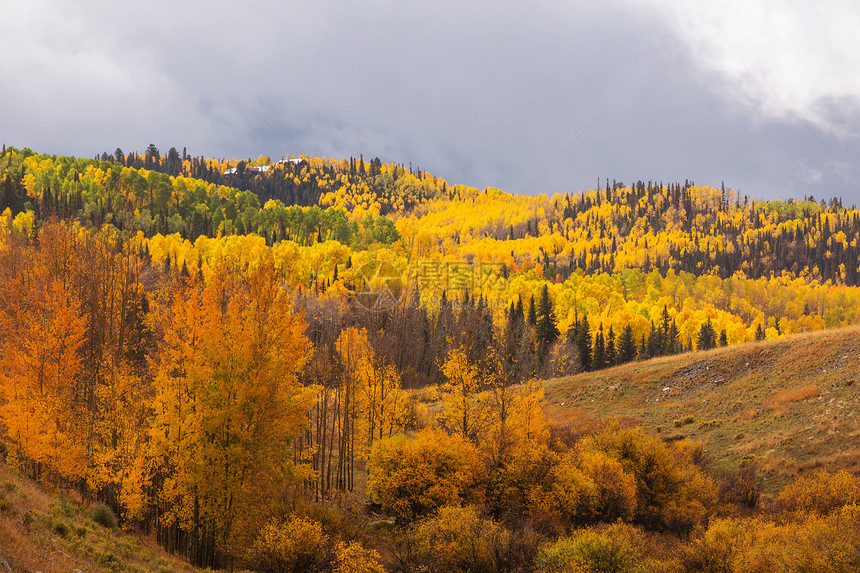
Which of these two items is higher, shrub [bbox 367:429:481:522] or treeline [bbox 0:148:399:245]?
treeline [bbox 0:148:399:245]

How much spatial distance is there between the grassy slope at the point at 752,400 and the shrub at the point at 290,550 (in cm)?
2687

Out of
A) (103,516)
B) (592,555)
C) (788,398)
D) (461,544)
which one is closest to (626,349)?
(788,398)

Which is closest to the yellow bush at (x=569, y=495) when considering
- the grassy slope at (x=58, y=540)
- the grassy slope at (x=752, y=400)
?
the grassy slope at (x=752, y=400)

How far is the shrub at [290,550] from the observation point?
23234mm

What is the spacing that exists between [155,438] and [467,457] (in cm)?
1778

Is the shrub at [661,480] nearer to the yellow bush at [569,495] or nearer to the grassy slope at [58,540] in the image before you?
the yellow bush at [569,495]

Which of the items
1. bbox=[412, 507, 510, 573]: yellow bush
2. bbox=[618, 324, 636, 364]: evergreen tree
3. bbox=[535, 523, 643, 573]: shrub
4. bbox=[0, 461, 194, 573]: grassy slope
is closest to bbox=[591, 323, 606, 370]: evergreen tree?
bbox=[618, 324, 636, 364]: evergreen tree

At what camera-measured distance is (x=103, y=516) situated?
78.6 ft

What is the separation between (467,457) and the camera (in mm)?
32938

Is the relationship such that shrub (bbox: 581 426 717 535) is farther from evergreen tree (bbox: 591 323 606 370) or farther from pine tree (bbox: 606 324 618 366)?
pine tree (bbox: 606 324 618 366)

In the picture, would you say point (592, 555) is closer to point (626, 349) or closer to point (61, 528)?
point (61, 528)

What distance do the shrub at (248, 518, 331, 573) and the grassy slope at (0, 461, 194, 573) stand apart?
2.93 metres

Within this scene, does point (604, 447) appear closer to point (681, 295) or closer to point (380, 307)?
point (380, 307)

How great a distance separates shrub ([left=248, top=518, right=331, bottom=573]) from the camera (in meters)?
23.2
